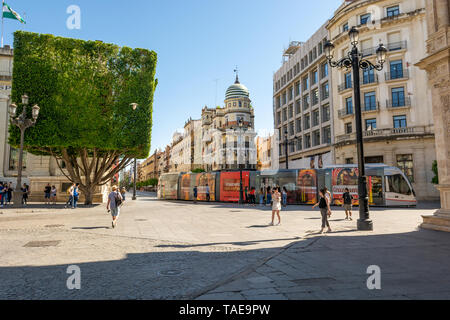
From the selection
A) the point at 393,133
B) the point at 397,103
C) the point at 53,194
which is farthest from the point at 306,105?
the point at 53,194

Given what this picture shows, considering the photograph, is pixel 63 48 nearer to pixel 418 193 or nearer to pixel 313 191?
pixel 313 191

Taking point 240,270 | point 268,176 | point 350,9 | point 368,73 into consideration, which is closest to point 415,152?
point 368,73

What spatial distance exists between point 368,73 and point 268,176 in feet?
57.9

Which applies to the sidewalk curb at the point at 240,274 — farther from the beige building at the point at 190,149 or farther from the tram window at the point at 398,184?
the beige building at the point at 190,149

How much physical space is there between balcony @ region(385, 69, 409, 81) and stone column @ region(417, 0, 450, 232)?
23.2m

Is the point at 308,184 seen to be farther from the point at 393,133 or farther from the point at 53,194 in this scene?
the point at 53,194

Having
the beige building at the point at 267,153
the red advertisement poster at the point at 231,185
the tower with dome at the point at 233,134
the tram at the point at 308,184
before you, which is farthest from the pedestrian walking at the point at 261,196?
the tower with dome at the point at 233,134

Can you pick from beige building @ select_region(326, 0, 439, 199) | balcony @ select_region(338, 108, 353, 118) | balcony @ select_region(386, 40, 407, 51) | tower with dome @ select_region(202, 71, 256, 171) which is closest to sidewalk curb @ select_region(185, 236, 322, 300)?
beige building @ select_region(326, 0, 439, 199)

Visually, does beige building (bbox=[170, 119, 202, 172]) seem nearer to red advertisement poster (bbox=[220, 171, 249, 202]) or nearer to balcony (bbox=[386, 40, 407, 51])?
red advertisement poster (bbox=[220, 171, 249, 202])

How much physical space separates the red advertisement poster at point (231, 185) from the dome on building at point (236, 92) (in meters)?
42.5

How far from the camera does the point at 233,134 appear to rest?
65.1 meters

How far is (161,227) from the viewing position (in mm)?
11461

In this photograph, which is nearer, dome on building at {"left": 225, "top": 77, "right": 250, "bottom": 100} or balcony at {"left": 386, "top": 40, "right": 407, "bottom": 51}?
balcony at {"left": 386, "top": 40, "right": 407, "bottom": 51}

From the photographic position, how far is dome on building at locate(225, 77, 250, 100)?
70.1m
